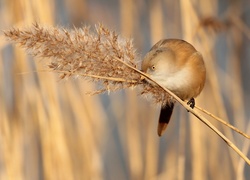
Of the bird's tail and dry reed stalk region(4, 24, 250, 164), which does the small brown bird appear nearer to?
the bird's tail

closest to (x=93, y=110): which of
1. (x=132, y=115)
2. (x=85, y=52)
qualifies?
(x=132, y=115)

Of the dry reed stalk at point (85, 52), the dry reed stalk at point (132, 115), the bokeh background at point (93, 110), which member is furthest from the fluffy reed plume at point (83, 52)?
the dry reed stalk at point (132, 115)

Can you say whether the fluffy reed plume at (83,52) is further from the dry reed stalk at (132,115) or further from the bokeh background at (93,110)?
the dry reed stalk at (132,115)

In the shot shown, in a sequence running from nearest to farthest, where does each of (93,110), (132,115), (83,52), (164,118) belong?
(83,52), (164,118), (93,110), (132,115)

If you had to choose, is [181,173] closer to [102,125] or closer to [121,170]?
[102,125]

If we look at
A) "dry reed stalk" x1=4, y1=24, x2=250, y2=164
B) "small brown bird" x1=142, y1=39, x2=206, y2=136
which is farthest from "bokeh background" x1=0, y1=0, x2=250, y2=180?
"dry reed stalk" x1=4, y1=24, x2=250, y2=164

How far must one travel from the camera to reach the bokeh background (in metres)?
1.55

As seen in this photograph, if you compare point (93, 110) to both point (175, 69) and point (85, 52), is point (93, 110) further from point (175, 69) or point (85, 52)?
point (85, 52)

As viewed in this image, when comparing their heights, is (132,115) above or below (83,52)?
above

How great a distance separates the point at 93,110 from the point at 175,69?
0.55m

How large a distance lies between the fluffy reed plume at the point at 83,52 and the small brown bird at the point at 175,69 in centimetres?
29

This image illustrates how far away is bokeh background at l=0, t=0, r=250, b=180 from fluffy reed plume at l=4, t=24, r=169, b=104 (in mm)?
419

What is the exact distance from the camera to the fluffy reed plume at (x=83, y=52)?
89 centimetres

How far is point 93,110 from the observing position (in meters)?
→ 1.77
